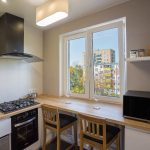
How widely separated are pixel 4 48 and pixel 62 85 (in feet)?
4.50

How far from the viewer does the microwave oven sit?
148cm

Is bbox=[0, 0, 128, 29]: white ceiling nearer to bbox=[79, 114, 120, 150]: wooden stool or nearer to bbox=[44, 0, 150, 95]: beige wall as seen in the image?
bbox=[44, 0, 150, 95]: beige wall

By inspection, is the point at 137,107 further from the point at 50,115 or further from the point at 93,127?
the point at 50,115

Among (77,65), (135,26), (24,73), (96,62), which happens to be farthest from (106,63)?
(24,73)

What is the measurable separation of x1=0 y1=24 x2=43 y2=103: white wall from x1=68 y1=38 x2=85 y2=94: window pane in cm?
77

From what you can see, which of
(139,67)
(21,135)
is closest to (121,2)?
(139,67)

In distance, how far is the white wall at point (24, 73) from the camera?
7.92ft

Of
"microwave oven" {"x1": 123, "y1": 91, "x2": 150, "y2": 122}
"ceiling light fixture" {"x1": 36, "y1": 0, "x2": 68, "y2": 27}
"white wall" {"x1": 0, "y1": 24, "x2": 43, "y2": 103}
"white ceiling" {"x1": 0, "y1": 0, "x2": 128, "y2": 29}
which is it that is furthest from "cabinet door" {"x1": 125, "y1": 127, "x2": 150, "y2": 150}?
"white wall" {"x1": 0, "y1": 24, "x2": 43, "y2": 103}

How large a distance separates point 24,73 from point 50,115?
117 centimetres

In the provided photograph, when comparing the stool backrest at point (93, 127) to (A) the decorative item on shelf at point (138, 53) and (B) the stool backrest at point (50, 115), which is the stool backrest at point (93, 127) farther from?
(A) the decorative item on shelf at point (138, 53)

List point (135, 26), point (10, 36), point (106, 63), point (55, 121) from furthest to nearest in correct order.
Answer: point (106, 63) → point (10, 36) → point (55, 121) → point (135, 26)

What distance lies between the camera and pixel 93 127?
162 centimetres

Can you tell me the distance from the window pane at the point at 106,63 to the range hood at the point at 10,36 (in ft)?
4.47

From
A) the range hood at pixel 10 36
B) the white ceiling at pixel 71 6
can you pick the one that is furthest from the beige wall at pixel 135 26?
the range hood at pixel 10 36
